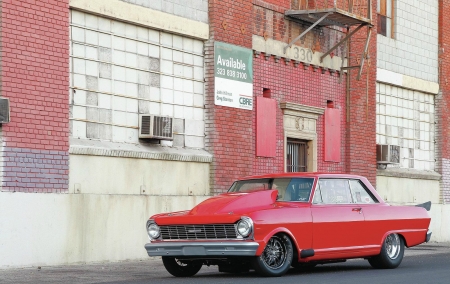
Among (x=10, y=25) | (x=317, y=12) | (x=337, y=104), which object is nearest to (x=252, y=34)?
(x=317, y=12)

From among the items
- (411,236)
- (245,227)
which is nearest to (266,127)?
(411,236)

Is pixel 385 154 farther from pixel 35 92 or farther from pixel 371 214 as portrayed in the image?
pixel 35 92

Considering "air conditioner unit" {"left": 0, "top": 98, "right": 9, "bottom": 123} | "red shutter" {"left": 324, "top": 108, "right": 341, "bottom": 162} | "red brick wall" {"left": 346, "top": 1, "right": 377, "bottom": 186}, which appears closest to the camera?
"air conditioner unit" {"left": 0, "top": 98, "right": 9, "bottom": 123}

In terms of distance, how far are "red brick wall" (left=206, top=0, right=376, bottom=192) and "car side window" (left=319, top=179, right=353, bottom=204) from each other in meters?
6.47

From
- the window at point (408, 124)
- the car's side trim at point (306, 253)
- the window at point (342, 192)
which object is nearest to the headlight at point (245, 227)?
the car's side trim at point (306, 253)

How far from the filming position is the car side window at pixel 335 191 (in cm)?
1445

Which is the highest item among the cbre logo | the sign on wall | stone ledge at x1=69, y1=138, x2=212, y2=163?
the sign on wall

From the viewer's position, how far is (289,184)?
14.3 meters

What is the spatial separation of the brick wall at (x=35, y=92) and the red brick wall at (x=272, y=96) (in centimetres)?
467

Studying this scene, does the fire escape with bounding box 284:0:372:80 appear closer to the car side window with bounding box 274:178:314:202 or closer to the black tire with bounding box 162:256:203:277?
the car side window with bounding box 274:178:314:202

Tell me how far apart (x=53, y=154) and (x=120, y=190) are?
6.66 ft

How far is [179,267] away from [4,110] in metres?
4.08

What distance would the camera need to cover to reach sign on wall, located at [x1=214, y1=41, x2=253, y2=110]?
69.6 ft

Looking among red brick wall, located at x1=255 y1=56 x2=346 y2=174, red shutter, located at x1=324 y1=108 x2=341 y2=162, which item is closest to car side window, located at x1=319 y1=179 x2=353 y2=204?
red brick wall, located at x1=255 y1=56 x2=346 y2=174
